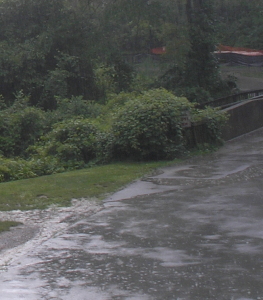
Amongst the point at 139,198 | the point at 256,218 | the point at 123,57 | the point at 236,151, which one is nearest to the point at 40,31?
the point at 123,57

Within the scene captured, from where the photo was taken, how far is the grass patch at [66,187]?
9493mm

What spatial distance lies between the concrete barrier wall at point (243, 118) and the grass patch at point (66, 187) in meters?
5.90

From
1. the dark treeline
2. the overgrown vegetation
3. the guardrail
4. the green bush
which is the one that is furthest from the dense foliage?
the green bush

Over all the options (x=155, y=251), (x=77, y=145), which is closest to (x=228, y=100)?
(x=77, y=145)

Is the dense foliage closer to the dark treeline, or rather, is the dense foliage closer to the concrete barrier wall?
the dark treeline

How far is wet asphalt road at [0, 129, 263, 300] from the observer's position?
5.45 metres

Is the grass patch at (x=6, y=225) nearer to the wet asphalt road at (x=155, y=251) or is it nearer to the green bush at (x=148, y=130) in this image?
the wet asphalt road at (x=155, y=251)

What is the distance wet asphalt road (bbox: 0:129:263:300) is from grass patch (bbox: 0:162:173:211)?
0.62m

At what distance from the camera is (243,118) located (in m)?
19.9

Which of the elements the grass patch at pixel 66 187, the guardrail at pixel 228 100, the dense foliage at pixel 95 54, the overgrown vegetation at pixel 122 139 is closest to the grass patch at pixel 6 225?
the grass patch at pixel 66 187

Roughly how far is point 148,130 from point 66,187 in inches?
149

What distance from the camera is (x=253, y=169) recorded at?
40.0ft

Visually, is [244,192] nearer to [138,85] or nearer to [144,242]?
[144,242]

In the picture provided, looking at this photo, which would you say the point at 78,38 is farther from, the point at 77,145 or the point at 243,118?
the point at 77,145
